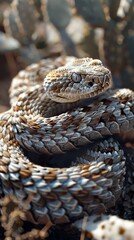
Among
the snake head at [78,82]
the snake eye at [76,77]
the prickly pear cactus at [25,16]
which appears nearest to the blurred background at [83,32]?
the prickly pear cactus at [25,16]

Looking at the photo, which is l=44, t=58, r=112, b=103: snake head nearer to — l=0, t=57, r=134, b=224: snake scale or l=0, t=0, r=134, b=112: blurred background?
l=0, t=57, r=134, b=224: snake scale

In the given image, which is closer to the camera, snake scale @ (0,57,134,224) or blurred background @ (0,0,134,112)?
snake scale @ (0,57,134,224)

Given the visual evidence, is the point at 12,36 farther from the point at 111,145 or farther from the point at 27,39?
the point at 111,145

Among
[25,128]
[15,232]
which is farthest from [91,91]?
[15,232]

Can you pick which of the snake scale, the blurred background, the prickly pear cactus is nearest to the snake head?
the snake scale

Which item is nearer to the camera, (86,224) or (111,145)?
(86,224)

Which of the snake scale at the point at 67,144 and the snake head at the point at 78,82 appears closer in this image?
the snake scale at the point at 67,144

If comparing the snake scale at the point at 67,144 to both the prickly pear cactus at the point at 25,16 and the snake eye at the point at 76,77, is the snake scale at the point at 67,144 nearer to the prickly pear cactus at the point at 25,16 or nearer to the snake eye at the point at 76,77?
the snake eye at the point at 76,77
